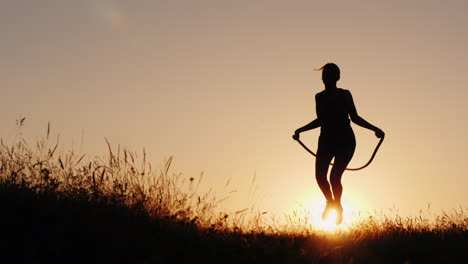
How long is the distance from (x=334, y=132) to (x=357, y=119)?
Answer: 0.48 m

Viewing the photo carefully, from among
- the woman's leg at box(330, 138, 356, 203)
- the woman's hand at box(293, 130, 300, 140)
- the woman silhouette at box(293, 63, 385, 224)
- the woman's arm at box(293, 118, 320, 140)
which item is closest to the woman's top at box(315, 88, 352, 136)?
the woman silhouette at box(293, 63, 385, 224)

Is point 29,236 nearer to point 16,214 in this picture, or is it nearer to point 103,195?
point 16,214

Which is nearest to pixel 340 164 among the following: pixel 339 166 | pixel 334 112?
pixel 339 166

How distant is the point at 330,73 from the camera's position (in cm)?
916

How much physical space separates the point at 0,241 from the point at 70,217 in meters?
0.93

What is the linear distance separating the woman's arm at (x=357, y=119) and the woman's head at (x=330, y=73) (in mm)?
317

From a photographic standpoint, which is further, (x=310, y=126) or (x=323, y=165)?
(x=310, y=126)

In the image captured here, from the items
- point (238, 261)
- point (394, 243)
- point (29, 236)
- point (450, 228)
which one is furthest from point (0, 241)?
point (450, 228)

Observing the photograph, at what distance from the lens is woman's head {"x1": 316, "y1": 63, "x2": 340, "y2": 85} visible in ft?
30.0

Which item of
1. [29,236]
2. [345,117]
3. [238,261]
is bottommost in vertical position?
[238,261]

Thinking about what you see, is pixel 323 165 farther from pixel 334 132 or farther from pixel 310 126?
pixel 310 126

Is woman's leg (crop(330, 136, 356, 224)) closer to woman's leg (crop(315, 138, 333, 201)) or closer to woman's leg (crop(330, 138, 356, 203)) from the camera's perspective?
woman's leg (crop(330, 138, 356, 203))

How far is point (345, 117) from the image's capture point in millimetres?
9164

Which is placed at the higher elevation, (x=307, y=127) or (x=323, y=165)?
(x=307, y=127)
